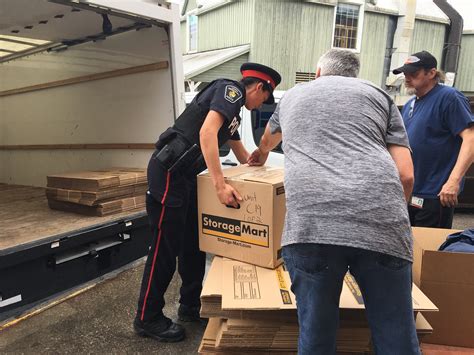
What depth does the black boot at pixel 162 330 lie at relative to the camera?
244 centimetres

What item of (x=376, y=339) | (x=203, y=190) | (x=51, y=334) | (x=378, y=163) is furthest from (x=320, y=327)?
(x=51, y=334)

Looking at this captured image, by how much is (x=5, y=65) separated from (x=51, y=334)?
169 inches

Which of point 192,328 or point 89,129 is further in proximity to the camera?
point 89,129

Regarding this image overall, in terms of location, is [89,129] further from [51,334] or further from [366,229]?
[366,229]

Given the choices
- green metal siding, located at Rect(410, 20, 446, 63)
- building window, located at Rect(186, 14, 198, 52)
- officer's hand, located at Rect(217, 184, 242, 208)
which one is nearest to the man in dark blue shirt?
officer's hand, located at Rect(217, 184, 242, 208)

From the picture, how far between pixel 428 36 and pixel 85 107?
44.0 ft

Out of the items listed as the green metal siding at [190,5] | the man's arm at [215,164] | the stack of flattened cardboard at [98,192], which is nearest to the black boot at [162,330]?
the man's arm at [215,164]

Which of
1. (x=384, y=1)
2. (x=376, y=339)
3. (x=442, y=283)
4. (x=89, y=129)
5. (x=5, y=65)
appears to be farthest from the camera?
(x=384, y=1)

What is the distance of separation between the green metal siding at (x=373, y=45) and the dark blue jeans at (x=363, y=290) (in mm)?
12802

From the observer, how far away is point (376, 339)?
1.45m

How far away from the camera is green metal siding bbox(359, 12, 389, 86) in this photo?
1283 centimetres

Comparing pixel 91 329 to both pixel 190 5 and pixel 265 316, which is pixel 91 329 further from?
pixel 190 5

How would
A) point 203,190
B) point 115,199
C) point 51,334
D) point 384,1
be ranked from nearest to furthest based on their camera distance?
point 203,190 < point 51,334 < point 115,199 < point 384,1

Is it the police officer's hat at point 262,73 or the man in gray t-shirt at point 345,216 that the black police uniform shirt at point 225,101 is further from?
the man in gray t-shirt at point 345,216
